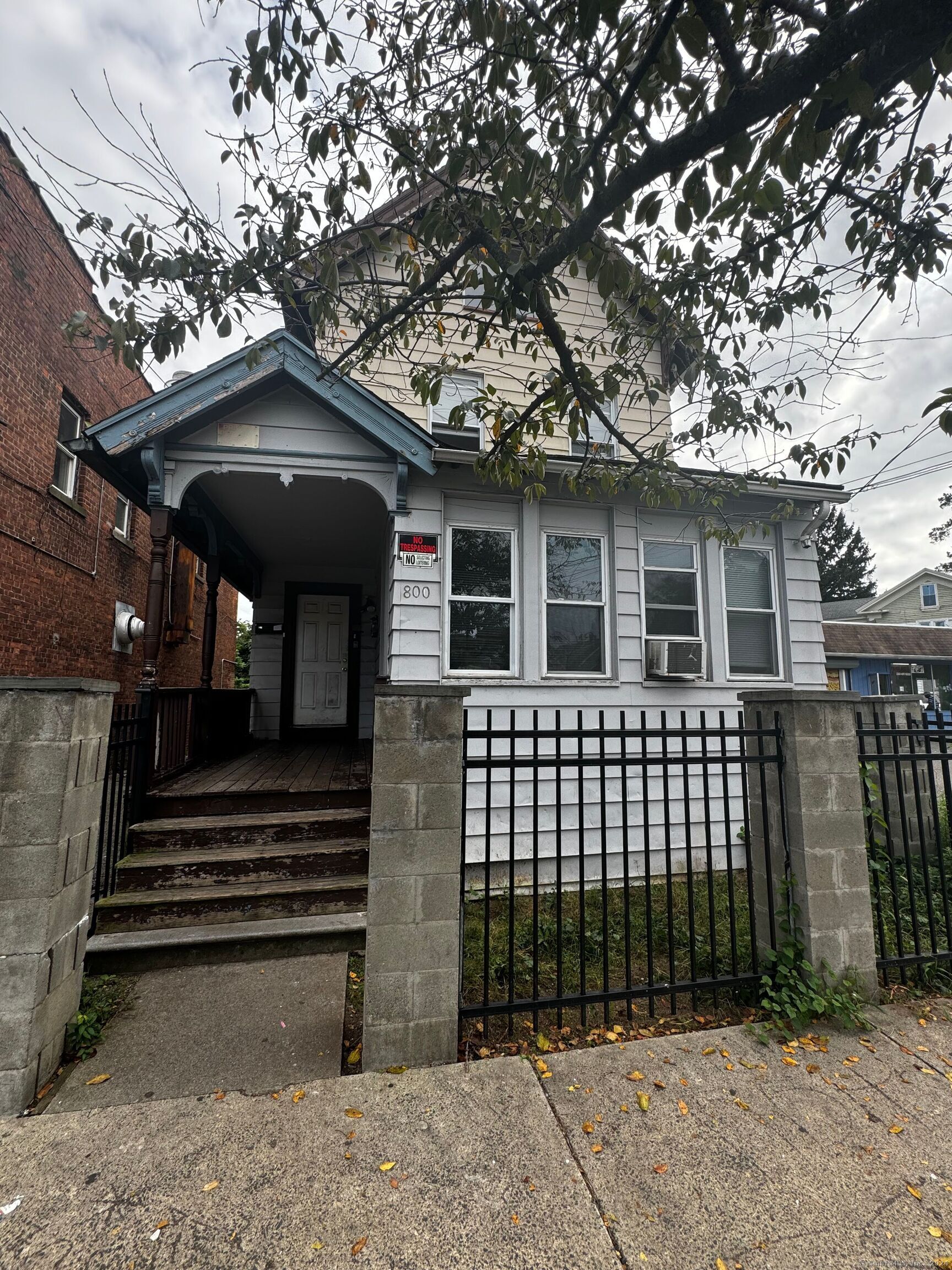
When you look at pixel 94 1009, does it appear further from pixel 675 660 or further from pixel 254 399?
pixel 675 660

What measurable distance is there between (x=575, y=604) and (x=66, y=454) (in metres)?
7.90

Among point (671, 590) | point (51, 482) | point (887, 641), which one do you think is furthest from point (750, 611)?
point (887, 641)

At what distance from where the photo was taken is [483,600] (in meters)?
5.27

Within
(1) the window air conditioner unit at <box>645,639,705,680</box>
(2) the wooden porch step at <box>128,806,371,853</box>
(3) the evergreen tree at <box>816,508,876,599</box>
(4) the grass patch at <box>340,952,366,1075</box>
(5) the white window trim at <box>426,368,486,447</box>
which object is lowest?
(4) the grass patch at <box>340,952,366,1075</box>

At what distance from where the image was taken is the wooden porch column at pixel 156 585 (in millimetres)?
4266

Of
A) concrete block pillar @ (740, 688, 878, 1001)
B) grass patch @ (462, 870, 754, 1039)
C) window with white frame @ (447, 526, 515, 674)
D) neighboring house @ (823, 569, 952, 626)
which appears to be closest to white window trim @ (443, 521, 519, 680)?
window with white frame @ (447, 526, 515, 674)

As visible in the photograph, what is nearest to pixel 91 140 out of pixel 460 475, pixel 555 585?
pixel 460 475

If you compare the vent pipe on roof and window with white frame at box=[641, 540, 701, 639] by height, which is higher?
the vent pipe on roof

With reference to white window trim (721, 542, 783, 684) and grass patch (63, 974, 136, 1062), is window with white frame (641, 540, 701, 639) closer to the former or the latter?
white window trim (721, 542, 783, 684)

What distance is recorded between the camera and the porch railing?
356 cm

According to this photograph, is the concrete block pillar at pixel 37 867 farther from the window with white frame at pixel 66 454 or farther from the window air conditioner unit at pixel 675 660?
the window with white frame at pixel 66 454

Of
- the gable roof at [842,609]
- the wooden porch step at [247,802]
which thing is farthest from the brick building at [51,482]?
the gable roof at [842,609]

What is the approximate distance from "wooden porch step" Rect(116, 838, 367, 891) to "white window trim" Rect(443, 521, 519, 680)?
1796 millimetres

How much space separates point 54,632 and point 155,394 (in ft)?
16.8
